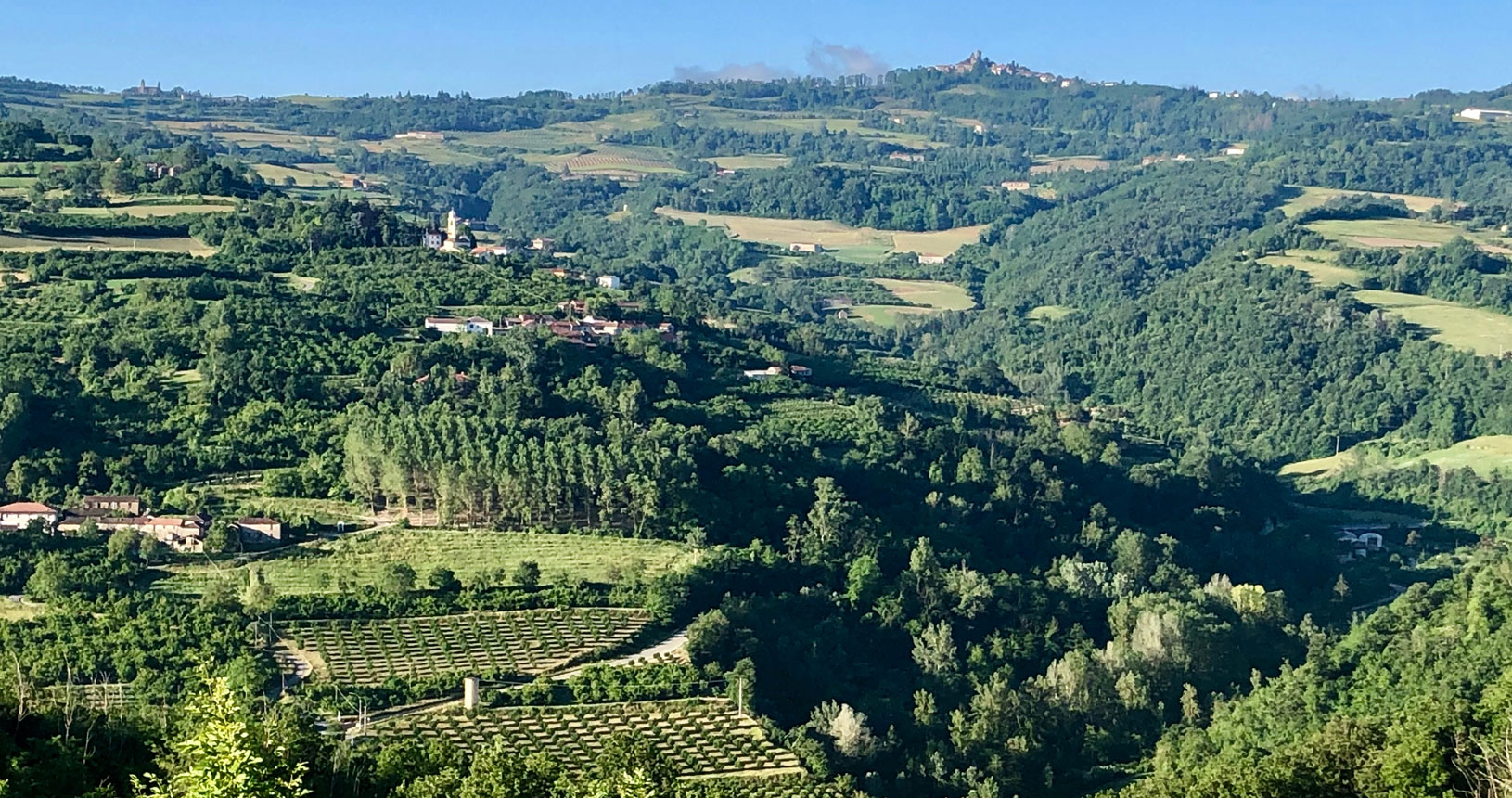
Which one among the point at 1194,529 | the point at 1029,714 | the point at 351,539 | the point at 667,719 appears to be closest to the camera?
the point at 667,719

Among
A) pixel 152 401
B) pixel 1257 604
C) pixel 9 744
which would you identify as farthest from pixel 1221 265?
pixel 9 744

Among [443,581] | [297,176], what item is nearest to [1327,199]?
[297,176]

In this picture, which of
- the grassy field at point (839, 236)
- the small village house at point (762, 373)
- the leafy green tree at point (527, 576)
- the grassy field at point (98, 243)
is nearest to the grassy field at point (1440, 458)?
the small village house at point (762, 373)

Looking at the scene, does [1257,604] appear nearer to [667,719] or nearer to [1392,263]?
[667,719]

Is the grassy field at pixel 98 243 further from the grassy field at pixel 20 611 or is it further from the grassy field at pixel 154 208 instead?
the grassy field at pixel 20 611

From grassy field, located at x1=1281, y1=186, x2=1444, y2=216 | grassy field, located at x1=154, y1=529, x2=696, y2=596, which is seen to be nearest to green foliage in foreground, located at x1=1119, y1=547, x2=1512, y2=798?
grassy field, located at x1=154, y1=529, x2=696, y2=596

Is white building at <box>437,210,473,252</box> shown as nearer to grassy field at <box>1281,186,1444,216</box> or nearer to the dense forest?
the dense forest
